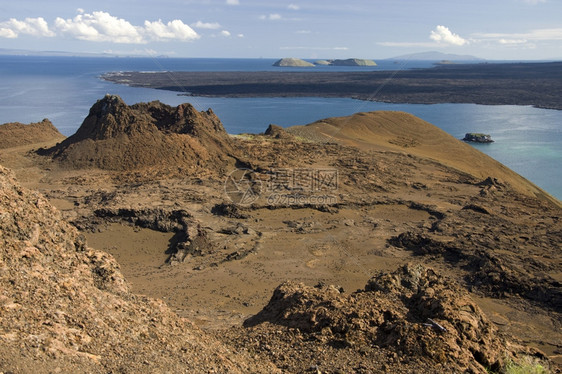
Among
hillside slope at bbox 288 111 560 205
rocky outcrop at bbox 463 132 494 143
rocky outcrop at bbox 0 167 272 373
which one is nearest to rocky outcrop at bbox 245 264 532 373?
rocky outcrop at bbox 0 167 272 373

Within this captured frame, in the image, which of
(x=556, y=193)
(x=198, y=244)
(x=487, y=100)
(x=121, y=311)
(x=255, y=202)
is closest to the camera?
(x=121, y=311)

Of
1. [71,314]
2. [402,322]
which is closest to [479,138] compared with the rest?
[402,322]

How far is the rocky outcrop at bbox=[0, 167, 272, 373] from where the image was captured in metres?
5.79

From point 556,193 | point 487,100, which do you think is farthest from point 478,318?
point 487,100

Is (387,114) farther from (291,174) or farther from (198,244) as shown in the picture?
(198,244)

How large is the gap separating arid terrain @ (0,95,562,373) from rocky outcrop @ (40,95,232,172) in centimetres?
10

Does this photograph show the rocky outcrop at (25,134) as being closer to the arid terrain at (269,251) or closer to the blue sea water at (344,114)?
the arid terrain at (269,251)

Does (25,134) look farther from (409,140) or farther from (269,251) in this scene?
(409,140)

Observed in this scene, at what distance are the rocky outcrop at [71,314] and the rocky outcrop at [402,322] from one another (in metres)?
1.49

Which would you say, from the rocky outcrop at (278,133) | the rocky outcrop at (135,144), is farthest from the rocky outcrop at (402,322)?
the rocky outcrop at (278,133)

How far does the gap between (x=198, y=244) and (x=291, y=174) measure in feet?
28.4

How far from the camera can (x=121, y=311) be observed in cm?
741

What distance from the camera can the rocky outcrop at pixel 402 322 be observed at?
7.30 meters

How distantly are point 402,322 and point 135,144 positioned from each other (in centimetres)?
2080
